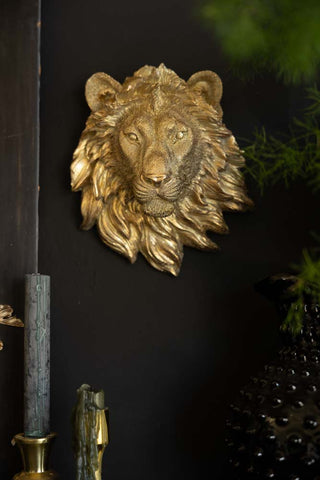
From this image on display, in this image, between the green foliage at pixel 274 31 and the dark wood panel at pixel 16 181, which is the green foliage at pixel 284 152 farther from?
the dark wood panel at pixel 16 181

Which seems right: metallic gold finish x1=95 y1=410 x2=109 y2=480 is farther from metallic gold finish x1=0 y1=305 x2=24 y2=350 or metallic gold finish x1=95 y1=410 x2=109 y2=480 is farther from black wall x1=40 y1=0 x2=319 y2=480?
metallic gold finish x1=0 y1=305 x2=24 y2=350

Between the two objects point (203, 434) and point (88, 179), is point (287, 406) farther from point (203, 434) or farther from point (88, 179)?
point (88, 179)

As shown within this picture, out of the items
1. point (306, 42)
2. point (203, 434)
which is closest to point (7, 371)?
point (203, 434)

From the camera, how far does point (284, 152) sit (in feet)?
6.55

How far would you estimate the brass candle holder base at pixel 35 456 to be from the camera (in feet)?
6.40

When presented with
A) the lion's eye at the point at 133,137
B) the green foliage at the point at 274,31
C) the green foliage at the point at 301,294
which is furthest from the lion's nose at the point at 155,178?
the green foliage at the point at 301,294

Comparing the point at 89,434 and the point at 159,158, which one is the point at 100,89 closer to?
the point at 159,158

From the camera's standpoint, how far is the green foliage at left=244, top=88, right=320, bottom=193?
1955 mm

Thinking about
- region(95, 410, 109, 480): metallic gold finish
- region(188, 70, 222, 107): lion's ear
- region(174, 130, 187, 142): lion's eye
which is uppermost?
region(188, 70, 222, 107): lion's ear

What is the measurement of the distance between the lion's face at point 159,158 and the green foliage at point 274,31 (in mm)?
282

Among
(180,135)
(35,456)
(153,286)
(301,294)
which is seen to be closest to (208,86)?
(180,135)

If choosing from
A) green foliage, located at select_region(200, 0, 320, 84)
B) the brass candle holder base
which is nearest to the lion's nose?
green foliage, located at select_region(200, 0, 320, 84)

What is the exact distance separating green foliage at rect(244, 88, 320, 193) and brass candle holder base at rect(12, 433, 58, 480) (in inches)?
37.1

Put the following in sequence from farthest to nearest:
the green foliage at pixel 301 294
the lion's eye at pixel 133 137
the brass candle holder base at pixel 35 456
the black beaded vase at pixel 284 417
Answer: the lion's eye at pixel 133 137 → the brass candle holder base at pixel 35 456 → the green foliage at pixel 301 294 → the black beaded vase at pixel 284 417
